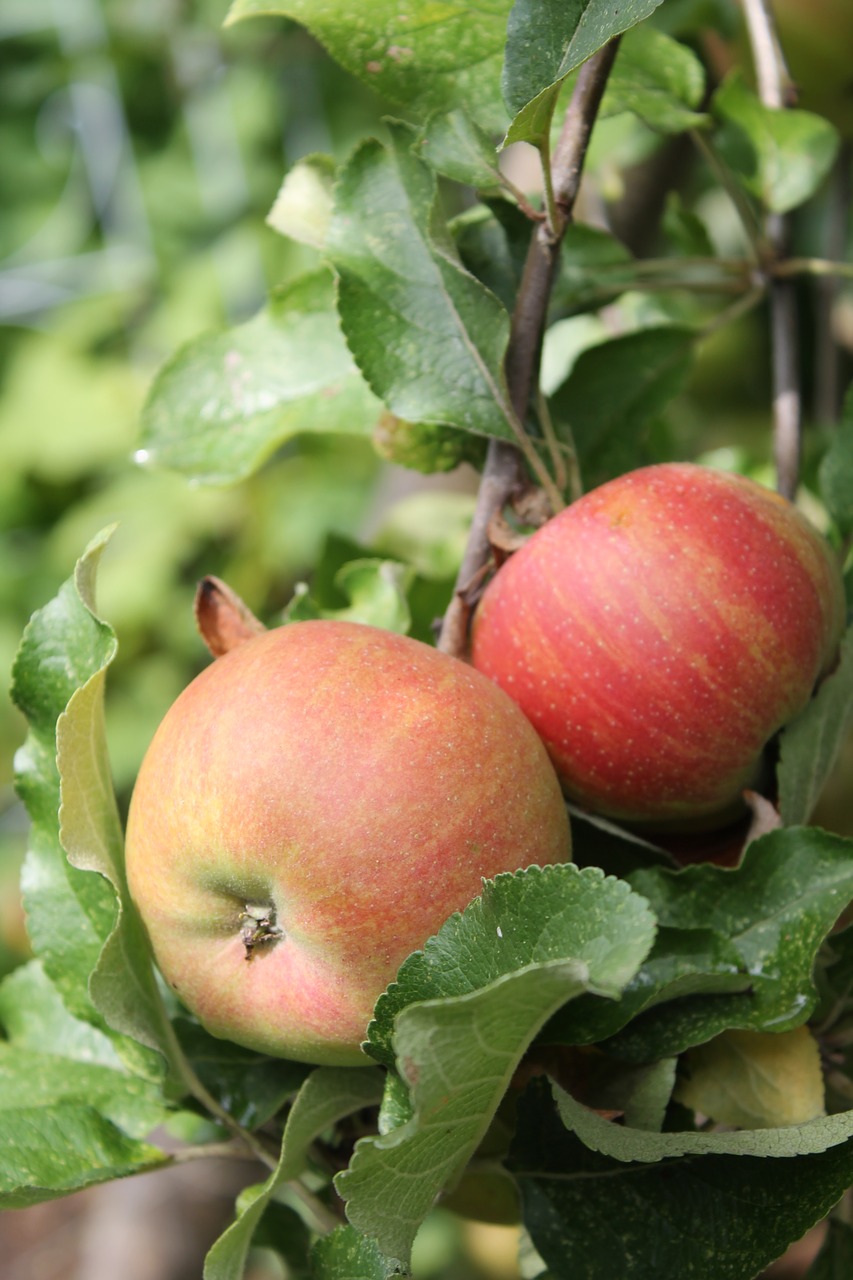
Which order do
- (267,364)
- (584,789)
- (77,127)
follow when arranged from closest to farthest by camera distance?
(584,789) < (267,364) < (77,127)

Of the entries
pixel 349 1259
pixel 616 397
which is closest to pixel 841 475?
pixel 616 397

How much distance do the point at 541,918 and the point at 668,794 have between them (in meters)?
0.11

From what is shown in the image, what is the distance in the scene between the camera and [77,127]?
2.12 meters

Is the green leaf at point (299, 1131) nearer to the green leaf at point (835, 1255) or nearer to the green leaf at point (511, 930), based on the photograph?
the green leaf at point (511, 930)

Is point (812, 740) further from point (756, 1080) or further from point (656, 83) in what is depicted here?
point (656, 83)

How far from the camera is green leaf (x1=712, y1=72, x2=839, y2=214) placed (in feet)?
2.22

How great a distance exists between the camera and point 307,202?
58 centimetres

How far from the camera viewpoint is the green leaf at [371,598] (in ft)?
1.94

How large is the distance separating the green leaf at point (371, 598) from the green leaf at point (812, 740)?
0.61 ft

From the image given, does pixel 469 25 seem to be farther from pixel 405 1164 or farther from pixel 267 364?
pixel 405 1164

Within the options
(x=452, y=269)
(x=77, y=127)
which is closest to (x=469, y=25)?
(x=452, y=269)

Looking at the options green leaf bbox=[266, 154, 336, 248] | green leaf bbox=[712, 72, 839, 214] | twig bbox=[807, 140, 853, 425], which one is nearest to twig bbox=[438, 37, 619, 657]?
green leaf bbox=[266, 154, 336, 248]

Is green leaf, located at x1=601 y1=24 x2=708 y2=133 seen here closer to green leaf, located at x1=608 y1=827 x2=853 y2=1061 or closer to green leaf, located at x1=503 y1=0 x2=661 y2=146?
green leaf, located at x1=503 y1=0 x2=661 y2=146

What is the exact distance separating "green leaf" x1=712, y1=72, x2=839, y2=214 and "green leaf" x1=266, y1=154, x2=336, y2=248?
0.77ft
